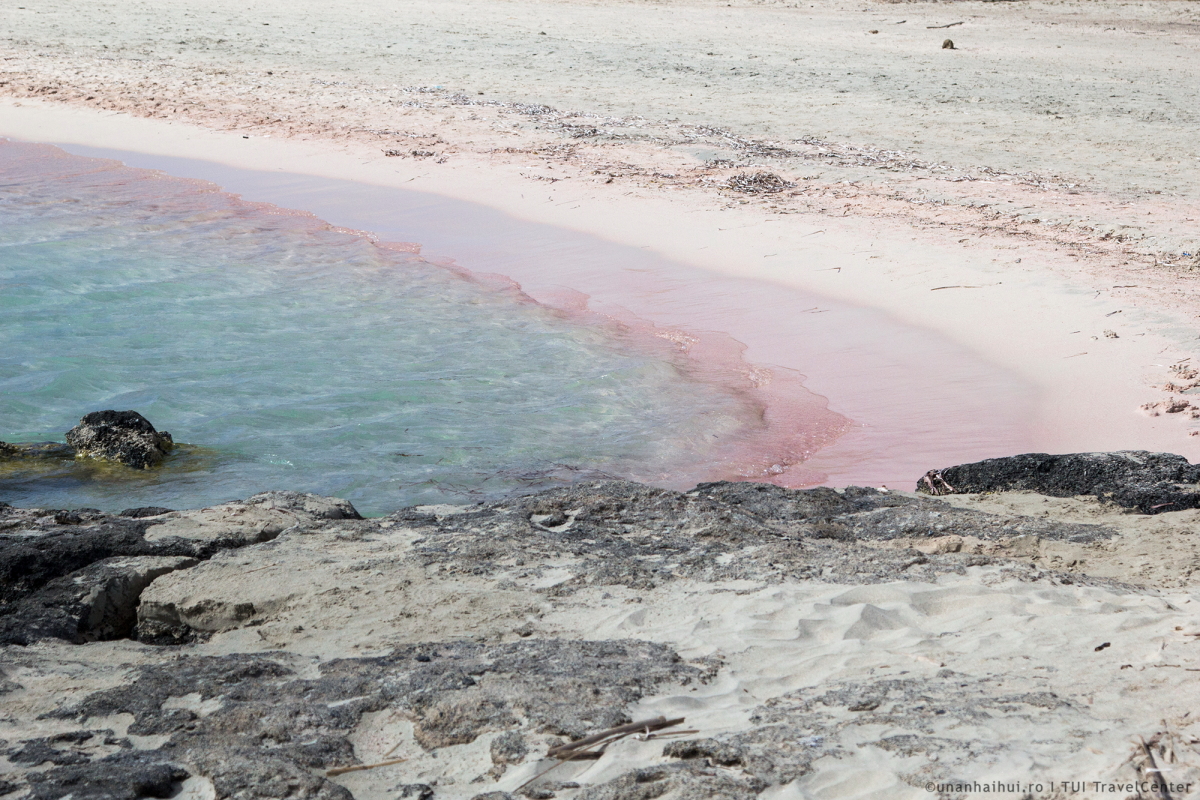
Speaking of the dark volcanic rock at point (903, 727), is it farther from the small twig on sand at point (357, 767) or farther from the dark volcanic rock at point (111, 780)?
the dark volcanic rock at point (111, 780)

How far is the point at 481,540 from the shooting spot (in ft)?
14.0

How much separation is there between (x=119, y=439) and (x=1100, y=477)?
5298 mm

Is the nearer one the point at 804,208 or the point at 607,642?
the point at 607,642

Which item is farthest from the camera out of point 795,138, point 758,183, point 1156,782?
point 795,138

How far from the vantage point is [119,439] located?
19.6 feet

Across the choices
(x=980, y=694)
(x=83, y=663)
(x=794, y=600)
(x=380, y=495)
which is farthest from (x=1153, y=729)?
(x=380, y=495)

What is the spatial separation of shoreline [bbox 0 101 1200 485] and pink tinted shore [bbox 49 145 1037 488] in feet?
0.16

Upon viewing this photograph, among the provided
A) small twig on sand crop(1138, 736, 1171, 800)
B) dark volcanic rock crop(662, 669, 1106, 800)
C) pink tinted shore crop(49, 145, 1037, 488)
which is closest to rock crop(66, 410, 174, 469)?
pink tinted shore crop(49, 145, 1037, 488)

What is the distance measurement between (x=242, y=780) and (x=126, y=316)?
7.08 m

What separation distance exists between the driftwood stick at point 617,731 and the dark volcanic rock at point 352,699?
5 centimetres

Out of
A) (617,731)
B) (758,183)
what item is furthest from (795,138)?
(617,731)

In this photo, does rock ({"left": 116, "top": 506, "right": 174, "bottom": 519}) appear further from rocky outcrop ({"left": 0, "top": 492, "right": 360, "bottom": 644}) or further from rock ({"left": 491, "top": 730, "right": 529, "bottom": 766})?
rock ({"left": 491, "top": 730, "right": 529, "bottom": 766})

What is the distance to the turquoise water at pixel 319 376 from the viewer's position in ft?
20.1

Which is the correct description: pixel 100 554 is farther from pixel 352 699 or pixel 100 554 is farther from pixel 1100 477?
pixel 1100 477
